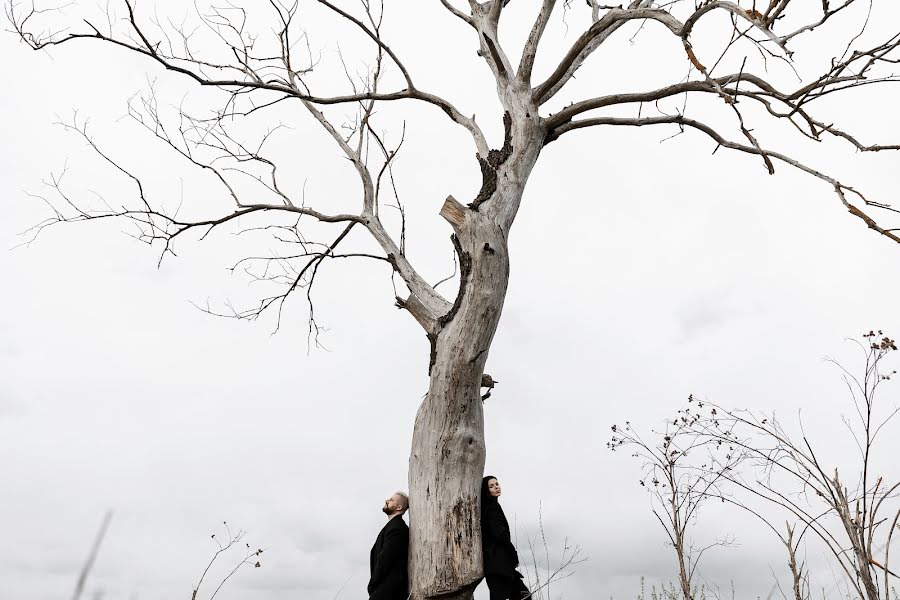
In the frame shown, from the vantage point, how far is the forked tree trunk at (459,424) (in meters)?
4.64

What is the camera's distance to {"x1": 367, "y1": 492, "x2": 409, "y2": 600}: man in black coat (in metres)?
4.83

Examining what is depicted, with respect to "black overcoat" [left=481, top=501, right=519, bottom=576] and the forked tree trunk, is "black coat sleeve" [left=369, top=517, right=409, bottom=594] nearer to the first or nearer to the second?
the forked tree trunk

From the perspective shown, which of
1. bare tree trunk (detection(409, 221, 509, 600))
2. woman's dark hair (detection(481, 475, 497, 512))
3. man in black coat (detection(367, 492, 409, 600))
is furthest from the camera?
woman's dark hair (detection(481, 475, 497, 512))

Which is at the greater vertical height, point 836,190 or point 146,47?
point 146,47

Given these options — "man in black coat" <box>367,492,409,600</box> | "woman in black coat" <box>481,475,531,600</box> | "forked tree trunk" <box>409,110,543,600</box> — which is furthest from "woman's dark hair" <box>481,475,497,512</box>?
"man in black coat" <box>367,492,409,600</box>

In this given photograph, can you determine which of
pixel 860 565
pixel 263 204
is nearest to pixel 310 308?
pixel 263 204

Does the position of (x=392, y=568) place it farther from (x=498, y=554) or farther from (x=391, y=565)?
(x=498, y=554)

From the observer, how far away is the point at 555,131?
5.89 m

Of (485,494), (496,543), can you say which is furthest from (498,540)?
(485,494)

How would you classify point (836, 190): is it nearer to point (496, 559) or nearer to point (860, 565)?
point (860, 565)

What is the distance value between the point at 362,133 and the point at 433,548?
4.12 m

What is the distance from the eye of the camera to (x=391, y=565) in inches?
193

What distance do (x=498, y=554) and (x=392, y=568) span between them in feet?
2.43

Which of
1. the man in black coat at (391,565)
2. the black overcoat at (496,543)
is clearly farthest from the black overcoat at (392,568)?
the black overcoat at (496,543)
